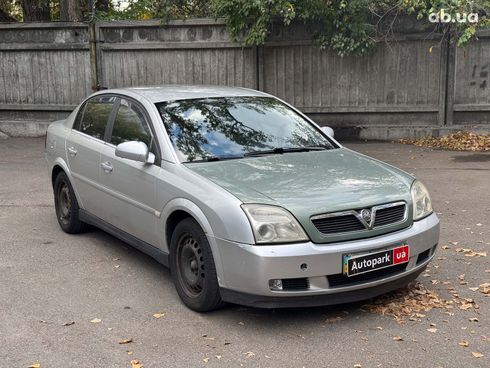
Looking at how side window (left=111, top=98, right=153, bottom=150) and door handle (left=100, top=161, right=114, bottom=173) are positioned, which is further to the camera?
door handle (left=100, top=161, right=114, bottom=173)

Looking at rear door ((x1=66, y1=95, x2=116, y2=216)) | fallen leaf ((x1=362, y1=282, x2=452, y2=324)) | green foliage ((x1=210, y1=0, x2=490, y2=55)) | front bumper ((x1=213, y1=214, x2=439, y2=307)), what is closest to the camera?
front bumper ((x1=213, y1=214, x2=439, y2=307))

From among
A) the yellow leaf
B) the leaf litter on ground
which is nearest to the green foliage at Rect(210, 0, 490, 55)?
the leaf litter on ground

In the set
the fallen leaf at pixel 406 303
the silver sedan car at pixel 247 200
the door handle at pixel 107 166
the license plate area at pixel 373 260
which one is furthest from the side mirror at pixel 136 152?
the fallen leaf at pixel 406 303

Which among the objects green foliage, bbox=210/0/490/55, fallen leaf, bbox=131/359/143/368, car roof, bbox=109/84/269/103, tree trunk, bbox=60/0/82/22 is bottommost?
fallen leaf, bbox=131/359/143/368

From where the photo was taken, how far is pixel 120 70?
1327 centimetres

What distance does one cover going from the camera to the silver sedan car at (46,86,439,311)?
391 cm

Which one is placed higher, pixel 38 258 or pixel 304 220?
pixel 304 220

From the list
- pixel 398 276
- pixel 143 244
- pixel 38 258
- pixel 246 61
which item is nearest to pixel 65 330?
pixel 143 244

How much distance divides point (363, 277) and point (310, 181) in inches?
30.4

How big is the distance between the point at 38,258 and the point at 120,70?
8.18 m

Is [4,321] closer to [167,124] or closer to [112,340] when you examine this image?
[112,340]

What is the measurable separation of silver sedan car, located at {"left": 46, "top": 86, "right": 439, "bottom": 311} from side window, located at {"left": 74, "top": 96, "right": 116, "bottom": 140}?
0.07ft

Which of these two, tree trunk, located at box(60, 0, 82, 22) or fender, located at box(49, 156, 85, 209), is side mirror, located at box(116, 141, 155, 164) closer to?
fender, located at box(49, 156, 85, 209)

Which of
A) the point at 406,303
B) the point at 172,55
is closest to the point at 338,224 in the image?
the point at 406,303
